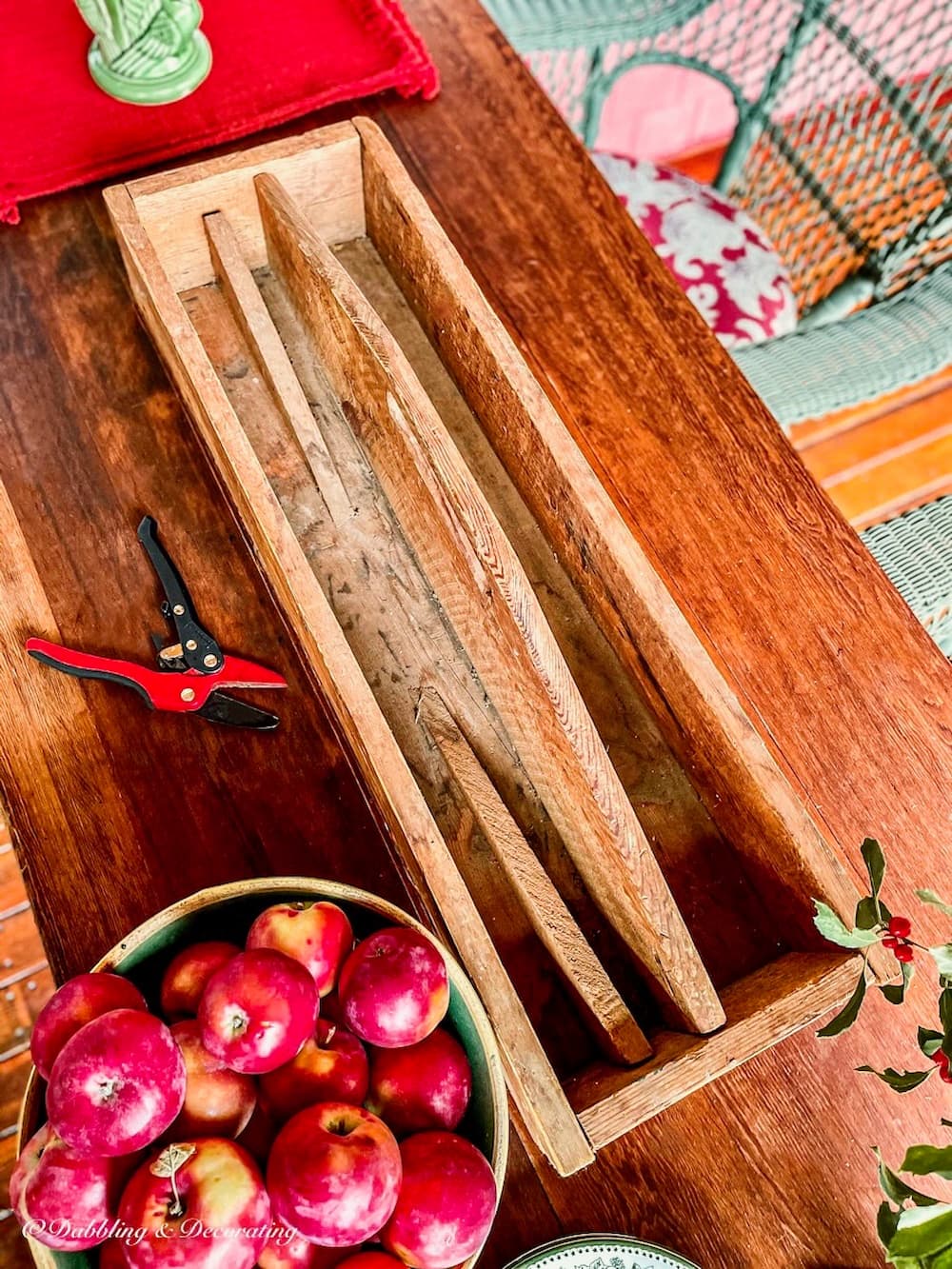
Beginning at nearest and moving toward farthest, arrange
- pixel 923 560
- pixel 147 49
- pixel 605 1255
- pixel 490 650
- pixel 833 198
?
pixel 605 1255 → pixel 490 650 → pixel 147 49 → pixel 923 560 → pixel 833 198

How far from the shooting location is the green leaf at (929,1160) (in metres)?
0.60

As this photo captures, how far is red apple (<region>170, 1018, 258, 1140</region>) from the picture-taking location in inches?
24.6

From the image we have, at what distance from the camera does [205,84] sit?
1.22 metres

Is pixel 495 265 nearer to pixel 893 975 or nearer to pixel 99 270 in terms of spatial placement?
pixel 99 270

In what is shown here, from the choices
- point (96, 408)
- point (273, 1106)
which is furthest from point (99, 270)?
point (273, 1106)

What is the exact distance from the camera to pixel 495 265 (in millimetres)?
1176

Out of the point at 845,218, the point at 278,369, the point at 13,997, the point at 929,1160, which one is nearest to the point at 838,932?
the point at 929,1160

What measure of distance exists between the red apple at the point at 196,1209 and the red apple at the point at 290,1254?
0.03m

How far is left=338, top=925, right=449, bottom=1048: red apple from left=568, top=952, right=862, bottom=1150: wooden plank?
0.16 m

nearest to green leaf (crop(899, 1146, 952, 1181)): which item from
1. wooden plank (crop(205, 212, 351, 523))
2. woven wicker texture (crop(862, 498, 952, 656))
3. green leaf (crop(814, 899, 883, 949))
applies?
green leaf (crop(814, 899, 883, 949))

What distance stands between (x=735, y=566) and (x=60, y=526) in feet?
2.24

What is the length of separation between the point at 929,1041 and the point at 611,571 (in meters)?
0.45

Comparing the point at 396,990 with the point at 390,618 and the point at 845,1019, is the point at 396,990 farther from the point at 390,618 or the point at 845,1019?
the point at 390,618

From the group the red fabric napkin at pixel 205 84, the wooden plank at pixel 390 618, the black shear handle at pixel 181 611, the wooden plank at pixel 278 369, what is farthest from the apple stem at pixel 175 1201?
the red fabric napkin at pixel 205 84
